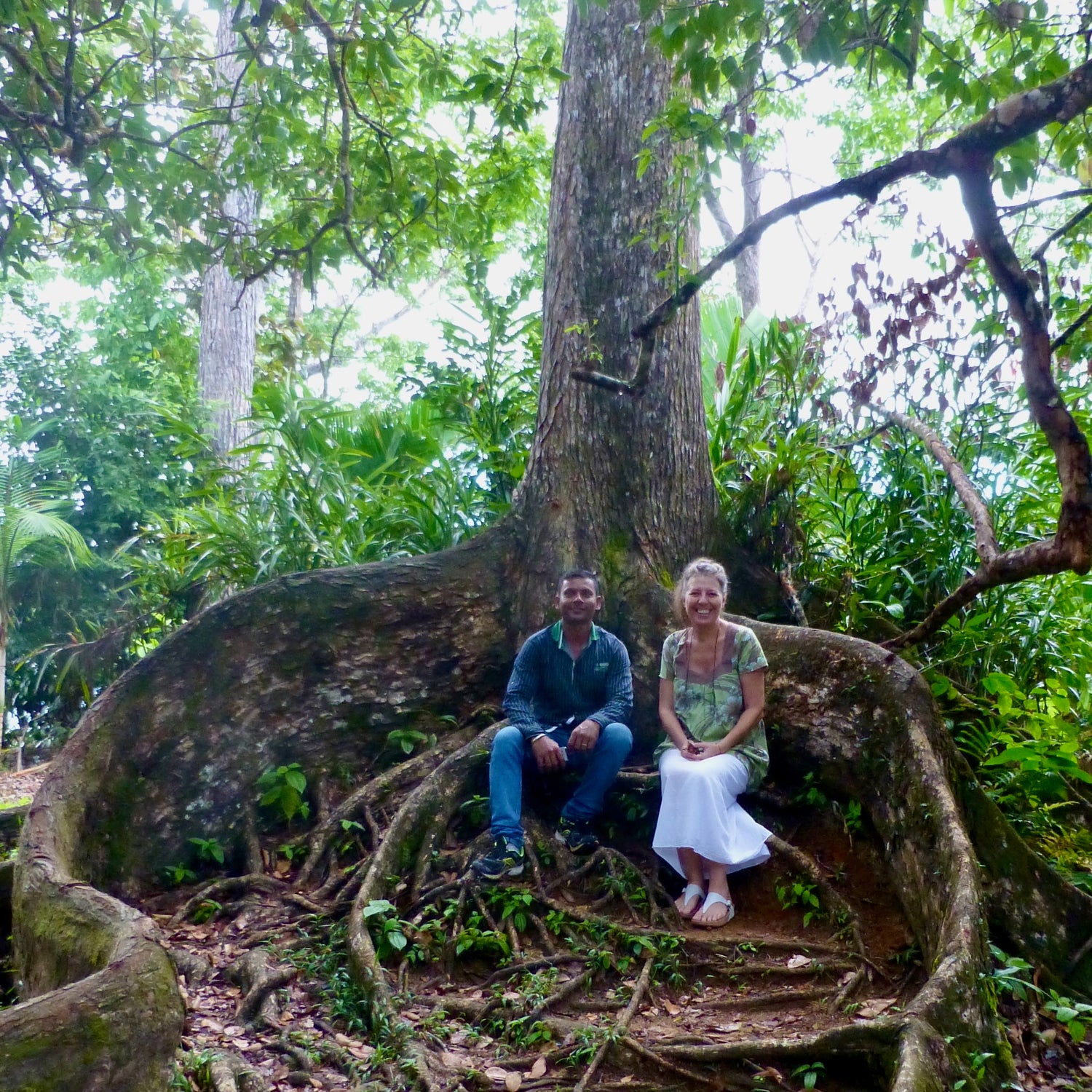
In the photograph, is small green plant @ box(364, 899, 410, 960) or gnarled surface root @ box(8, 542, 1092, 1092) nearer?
gnarled surface root @ box(8, 542, 1092, 1092)

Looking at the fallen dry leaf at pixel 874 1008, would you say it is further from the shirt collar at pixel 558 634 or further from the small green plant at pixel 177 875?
the small green plant at pixel 177 875

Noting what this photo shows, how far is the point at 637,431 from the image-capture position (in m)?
5.67

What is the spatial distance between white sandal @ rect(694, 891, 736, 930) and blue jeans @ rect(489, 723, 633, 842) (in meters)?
0.70

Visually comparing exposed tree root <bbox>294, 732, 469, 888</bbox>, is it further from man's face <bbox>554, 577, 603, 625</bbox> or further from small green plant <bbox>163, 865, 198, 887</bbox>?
man's face <bbox>554, 577, 603, 625</bbox>

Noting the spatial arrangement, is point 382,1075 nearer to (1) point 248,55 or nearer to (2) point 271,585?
(2) point 271,585

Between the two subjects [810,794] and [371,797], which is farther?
[371,797]

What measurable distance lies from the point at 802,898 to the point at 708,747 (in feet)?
2.41

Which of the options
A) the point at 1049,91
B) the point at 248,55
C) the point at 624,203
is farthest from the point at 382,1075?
the point at 248,55

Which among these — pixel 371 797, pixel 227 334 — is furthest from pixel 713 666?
pixel 227 334

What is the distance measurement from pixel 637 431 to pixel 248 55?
3229 millimetres

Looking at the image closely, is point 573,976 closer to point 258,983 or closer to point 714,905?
point 714,905

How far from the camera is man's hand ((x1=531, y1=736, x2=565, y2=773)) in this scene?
4.73m

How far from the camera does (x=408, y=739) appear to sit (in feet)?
17.7

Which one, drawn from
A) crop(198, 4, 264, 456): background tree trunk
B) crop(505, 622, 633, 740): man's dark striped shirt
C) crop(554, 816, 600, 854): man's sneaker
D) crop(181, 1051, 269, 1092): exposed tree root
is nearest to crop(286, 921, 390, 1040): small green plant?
crop(181, 1051, 269, 1092): exposed tree root
